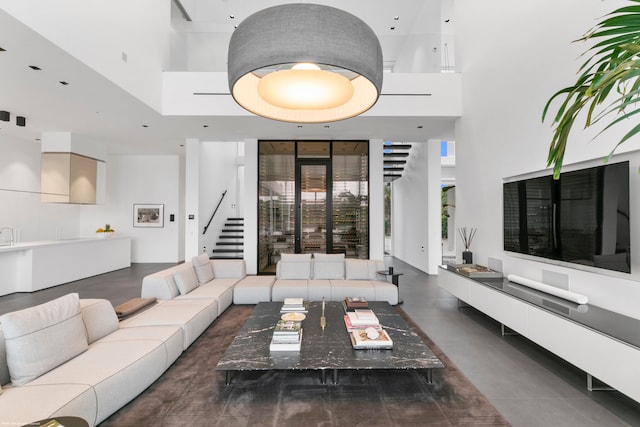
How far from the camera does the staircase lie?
8.65 metres

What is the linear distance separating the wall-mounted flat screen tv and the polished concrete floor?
1.04 m

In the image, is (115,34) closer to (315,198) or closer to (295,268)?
(295,268)

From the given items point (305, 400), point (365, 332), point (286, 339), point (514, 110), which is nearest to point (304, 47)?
point (286, 339)

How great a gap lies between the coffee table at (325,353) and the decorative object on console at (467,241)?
223cm

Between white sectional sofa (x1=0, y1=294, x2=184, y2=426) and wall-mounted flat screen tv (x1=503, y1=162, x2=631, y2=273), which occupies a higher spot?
wall-mounted flat screen tv (x1=503, y1=162, x2=631, y2=273)

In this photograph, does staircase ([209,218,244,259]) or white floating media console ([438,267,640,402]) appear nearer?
white floating media console ([438,267,640,402])

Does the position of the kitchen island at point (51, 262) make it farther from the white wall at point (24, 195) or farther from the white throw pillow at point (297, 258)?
the white throw pillow at point (297, 258)

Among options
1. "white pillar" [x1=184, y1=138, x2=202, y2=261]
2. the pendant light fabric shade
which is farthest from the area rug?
"white pillar" [x1=184, y1=138, x2=202, y2=261]

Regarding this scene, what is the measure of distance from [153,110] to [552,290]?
20.4ft

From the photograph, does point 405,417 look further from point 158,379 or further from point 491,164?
point 491,164

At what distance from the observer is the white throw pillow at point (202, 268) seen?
4.76 metres

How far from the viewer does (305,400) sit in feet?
7.72

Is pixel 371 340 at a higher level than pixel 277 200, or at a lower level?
lower

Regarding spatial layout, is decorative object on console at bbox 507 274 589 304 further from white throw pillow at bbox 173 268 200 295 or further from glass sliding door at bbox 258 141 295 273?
glass sliding door at bbox 258 141 295 273
